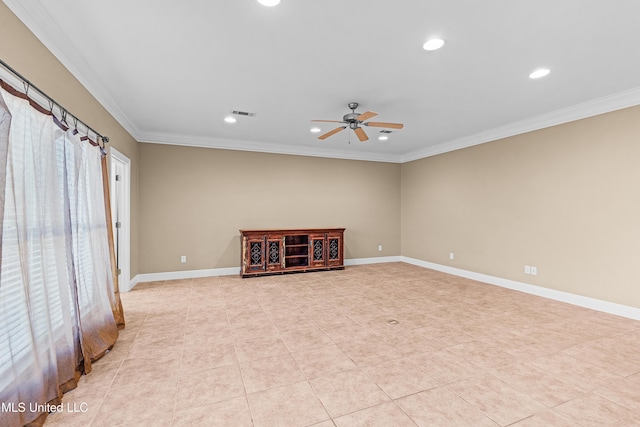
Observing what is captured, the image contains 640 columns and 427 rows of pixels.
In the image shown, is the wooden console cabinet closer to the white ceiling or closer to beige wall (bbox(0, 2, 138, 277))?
the white ceiling

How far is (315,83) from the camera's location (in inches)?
128

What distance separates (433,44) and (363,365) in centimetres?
275

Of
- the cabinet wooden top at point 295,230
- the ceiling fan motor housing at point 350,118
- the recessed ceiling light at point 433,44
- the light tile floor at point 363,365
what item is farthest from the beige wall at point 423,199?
the recessed ceiling light at point 433,44

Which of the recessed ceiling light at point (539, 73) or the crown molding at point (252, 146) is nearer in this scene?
the recessed ceiling light at point (539, 73)

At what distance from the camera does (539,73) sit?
9.93 ft

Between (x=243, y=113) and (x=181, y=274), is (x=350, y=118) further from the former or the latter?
(x=181, y=274)

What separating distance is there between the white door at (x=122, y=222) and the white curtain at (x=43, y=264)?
6.99 ft

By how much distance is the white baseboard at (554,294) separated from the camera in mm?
3586

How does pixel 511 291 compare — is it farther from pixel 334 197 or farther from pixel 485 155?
pixel 334 197

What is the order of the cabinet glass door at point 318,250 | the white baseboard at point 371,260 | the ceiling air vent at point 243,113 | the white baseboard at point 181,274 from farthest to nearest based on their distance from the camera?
the white baseboard at point 371,260, the cabinet glass door at point 318,250, the white baseboard at point 181,274, the ceiling air vent at point 243,113

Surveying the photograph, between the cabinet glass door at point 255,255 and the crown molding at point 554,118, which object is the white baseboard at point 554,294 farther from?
the cabinet glass door at point 255,255

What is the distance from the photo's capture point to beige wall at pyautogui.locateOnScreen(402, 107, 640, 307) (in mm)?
3625

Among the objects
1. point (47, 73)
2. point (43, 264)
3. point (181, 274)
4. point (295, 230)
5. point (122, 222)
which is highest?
point (47, 73)

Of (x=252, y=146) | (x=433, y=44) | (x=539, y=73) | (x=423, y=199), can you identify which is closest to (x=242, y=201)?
(x=252, y=146)
